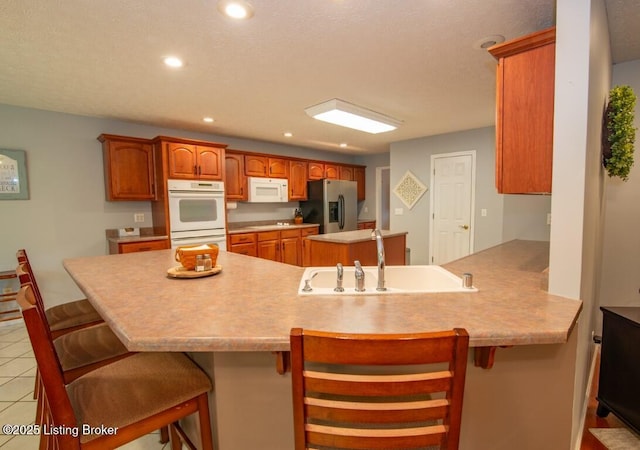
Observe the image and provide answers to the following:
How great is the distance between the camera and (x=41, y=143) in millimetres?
3363

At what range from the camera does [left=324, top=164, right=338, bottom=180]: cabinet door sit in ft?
19.7

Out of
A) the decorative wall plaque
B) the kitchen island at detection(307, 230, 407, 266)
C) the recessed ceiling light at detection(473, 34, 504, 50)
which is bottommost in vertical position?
the kitchen island at detection(307, 230, 407, 266)

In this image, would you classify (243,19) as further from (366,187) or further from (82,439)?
(366,187)

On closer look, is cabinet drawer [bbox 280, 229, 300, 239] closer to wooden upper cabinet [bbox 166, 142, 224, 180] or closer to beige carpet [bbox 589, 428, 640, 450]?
wooden upper cabinet [bbox 166, 142, 224, 180]

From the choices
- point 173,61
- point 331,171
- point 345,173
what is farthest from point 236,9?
point 345,173

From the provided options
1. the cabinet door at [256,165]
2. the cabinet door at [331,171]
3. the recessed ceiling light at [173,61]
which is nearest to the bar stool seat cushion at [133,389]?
the recessed ceiling light at [173,61]

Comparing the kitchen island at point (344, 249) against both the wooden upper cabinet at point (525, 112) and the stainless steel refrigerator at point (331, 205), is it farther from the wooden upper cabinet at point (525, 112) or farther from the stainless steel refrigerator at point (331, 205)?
the wooden upper cabinet at point (525, 112)

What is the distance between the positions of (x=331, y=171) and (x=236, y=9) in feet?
14.8

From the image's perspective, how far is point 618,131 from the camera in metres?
1.62

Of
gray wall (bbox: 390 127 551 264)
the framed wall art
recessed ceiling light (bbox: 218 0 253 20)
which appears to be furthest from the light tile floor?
gray wall (bbox: 390 127 551 264)

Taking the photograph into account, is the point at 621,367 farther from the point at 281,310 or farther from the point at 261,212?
the point at 261,212

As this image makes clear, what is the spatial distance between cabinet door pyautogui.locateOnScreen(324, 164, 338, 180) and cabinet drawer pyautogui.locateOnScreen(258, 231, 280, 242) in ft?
5.73

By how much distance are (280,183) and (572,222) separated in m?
4.43

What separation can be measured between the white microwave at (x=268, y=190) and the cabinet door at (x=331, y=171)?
3.24 feet
